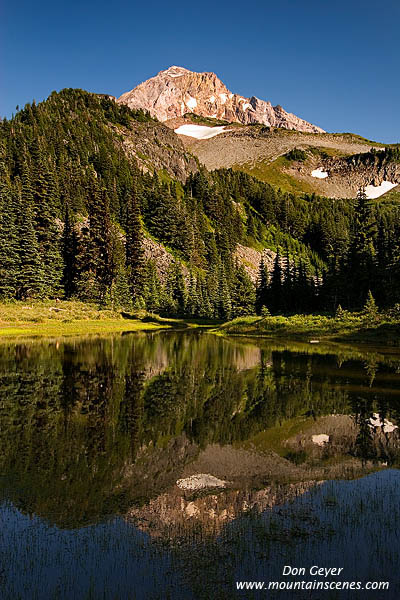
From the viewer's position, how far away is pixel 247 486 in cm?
971

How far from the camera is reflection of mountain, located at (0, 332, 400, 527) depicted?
978 cm

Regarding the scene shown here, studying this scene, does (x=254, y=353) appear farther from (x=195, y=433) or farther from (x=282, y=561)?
(x=282, y=561)

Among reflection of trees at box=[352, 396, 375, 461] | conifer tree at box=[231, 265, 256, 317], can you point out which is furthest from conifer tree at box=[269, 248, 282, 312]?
reflection of trees at box=[352, 396, 375, 461]

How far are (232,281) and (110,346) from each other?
86.7 metres

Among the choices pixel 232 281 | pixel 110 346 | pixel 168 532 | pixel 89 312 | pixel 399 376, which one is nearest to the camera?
pixel 168 532

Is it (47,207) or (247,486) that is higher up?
(47,207)

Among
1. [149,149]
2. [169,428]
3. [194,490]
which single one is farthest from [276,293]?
[149,149]

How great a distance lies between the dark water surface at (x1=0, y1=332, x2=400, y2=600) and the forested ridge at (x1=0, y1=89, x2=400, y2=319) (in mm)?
50069

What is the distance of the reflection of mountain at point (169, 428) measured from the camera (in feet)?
32.1

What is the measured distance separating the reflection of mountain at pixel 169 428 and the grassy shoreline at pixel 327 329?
18.9 m

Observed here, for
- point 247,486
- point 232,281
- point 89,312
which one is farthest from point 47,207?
point 247,486

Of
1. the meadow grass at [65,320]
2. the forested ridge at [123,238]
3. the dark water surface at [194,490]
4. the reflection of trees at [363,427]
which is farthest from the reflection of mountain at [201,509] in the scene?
the forested ridge at [123,238]

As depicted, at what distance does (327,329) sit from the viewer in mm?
52500

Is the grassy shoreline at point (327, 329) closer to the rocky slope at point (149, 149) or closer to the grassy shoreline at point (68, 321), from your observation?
the grassy shoreline at point (68, 321)
